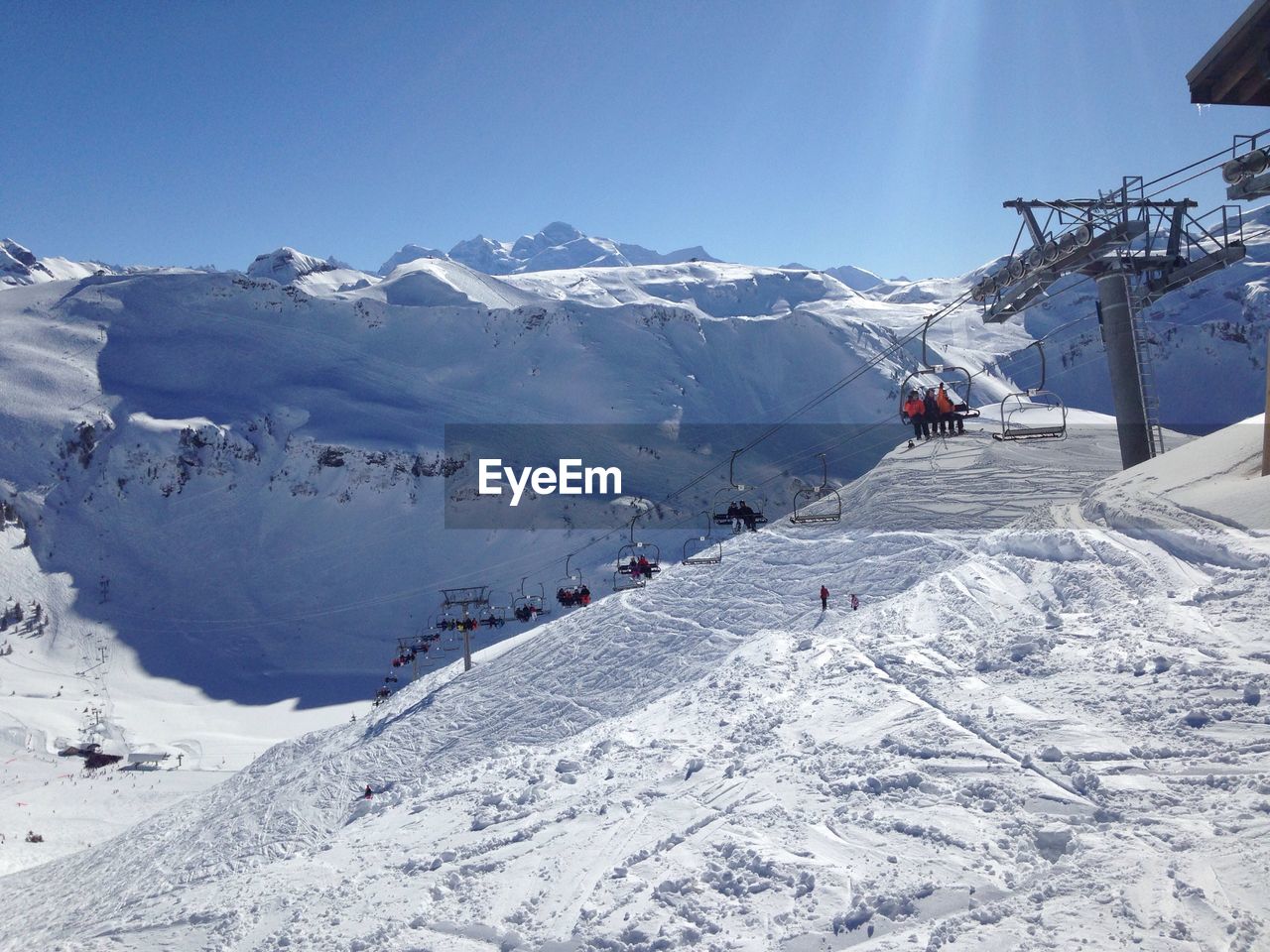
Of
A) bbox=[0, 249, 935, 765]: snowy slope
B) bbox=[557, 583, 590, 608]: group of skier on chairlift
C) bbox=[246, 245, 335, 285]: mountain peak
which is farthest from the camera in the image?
bbox=[246, 245, 335, 285]: mountain peak

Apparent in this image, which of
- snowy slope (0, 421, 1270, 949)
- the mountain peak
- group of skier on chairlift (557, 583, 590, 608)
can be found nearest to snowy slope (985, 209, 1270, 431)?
group of skier on chairlift (557, 583, 590, 608)

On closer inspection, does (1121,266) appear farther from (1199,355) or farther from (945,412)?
(1199,355)

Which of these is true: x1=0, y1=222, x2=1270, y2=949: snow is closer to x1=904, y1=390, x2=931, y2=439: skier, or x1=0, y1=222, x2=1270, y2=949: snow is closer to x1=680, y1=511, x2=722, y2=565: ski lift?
x1=680, y1=511, x2=722, y2=565: ski lift

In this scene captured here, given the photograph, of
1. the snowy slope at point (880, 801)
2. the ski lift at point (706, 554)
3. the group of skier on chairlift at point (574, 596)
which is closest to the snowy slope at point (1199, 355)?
the ski lift at point (706, 554)

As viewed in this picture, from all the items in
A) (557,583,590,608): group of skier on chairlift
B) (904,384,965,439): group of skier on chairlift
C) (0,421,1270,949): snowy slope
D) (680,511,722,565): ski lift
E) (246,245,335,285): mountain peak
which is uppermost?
(246,245,335,285): mountain peak

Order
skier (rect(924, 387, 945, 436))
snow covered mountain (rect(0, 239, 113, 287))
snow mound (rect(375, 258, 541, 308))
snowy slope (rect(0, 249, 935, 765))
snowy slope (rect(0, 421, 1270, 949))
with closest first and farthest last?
1. snowy slope (rect(0, 421, 1270, 949))
2. skier (rect(924, 387, 945, 436))
3. snowy slope (rect(0, 249, 935, 765))
4. snow mound (rect(375, 258, 541, 308))
5. snow covered mountain (rect(0, 239, 113, 287))

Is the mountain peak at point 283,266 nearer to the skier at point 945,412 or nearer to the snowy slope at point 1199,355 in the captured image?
the snowy slope at point 1199,355

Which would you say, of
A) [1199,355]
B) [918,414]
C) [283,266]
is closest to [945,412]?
[918,414]
